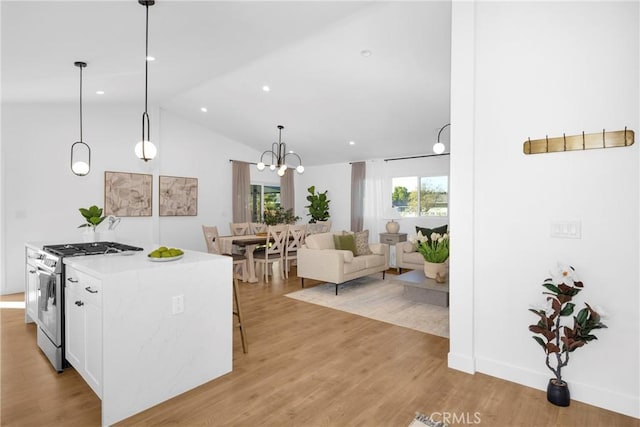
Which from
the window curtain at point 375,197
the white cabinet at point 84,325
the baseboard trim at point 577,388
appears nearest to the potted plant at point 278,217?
the window curtain at point 375,197

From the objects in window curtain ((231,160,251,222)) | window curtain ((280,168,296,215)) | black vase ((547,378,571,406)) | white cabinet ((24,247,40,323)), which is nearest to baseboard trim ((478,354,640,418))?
black vase ((547,378,571,406))

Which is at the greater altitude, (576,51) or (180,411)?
(576,51)

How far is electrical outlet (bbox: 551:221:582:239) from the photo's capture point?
224 centimetres

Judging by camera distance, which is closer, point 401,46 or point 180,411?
point 180,411

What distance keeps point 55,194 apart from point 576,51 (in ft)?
22.4

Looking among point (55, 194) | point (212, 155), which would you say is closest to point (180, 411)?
point (55, 194)

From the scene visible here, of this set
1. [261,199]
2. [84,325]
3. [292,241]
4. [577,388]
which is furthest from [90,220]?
[261,199]

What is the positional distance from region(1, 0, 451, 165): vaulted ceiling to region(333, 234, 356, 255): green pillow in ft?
7.30

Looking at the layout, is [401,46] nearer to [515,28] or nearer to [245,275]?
[515,28]

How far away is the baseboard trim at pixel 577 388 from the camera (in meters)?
2.10

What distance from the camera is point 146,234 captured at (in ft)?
21.8

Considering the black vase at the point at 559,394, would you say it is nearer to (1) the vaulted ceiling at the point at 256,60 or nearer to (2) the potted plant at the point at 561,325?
(2) the potted plant at the point at 561,325

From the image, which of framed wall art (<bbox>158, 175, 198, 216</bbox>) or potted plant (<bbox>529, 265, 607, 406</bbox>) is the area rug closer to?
potted plant (<bbox>529, 265, 607, 406</bbox>)

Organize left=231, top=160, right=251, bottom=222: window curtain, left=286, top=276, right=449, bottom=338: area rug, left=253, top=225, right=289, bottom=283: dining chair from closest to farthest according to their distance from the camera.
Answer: left=286, top=276, right=449, bottom=338: area rug → left=253, top=225, right=289, bottom=283: dining chair → left=231, top=160, right=251, bottom=222: window curtain
